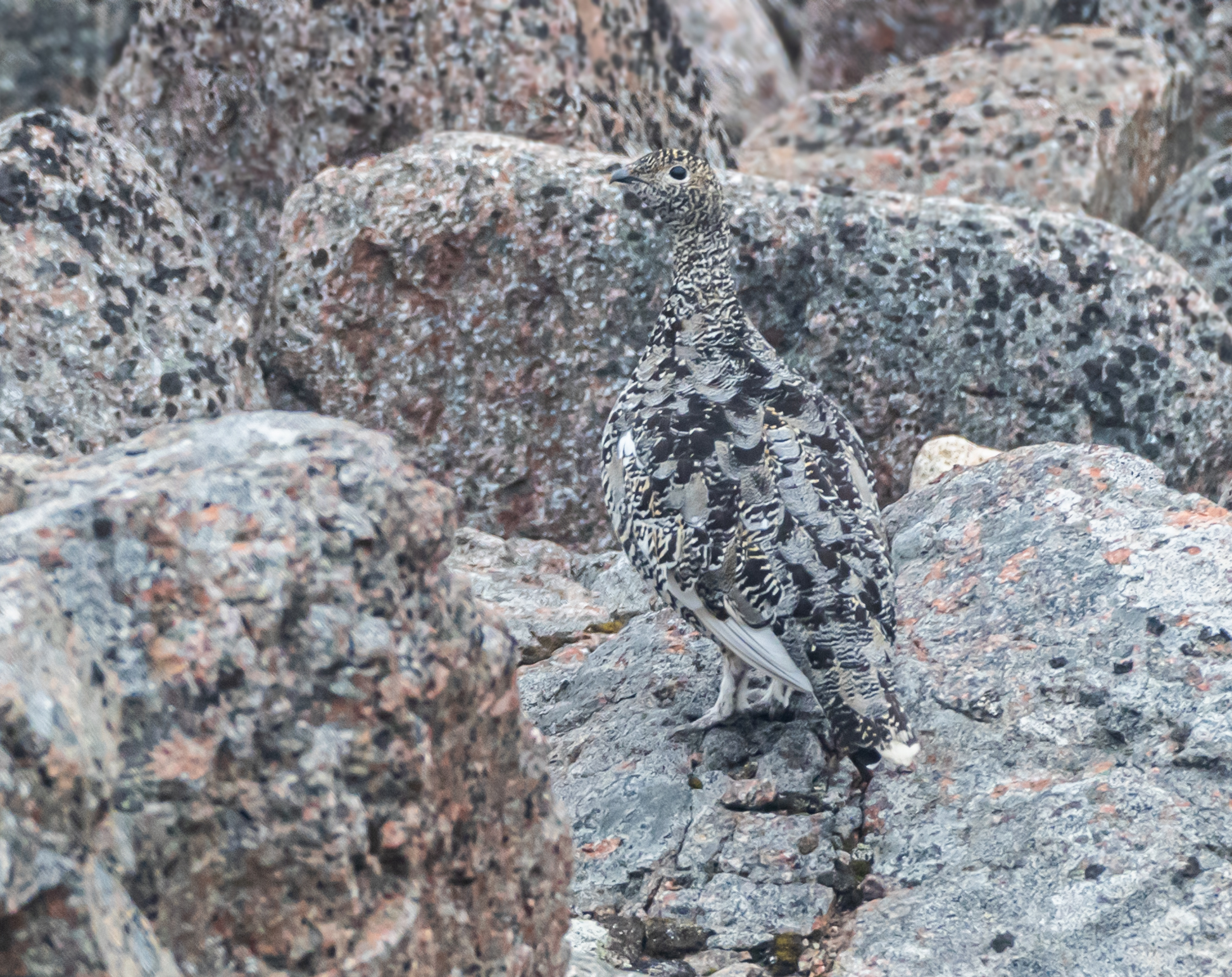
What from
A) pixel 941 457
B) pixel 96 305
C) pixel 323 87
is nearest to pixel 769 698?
pixel 941 457

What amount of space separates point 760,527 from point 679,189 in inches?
81.9

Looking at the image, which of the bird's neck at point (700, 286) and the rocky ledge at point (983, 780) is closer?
the rocky ledge at point (983, 780)

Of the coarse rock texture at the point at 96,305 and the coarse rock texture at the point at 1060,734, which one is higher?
the coarse rock texture at the point at 96,305

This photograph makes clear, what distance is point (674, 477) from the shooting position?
5051mm

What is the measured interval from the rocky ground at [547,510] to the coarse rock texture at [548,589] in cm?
3

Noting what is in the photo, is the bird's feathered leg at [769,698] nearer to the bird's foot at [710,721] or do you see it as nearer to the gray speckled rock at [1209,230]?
the bird's foot at [710,721]

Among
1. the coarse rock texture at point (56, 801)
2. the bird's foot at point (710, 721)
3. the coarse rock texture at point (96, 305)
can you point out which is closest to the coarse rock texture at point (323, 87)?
the coarse rock texture at point (96, 305)

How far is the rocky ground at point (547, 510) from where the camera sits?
267cm

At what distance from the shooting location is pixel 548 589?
6.75m

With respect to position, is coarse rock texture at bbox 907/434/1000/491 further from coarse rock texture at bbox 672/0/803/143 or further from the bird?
coarse rock texture at bbox 672/0/803/143

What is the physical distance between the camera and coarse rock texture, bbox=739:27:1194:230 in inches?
360

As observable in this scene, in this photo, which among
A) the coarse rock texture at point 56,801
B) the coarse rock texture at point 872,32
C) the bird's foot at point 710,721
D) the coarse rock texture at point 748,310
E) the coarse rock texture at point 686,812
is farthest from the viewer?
the coarse rock texture at point 872,32

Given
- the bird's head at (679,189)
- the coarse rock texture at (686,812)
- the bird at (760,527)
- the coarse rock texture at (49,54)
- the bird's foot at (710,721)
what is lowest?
the coarse rock texture at (686,812)

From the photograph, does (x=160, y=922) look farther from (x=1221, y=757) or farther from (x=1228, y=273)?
(x=1228, y=273)
